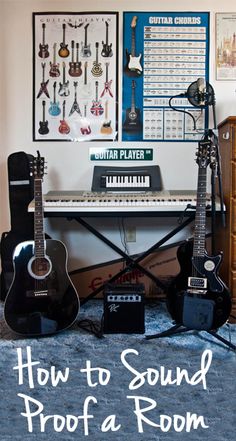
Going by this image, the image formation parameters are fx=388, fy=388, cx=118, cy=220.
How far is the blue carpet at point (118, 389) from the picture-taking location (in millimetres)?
1437

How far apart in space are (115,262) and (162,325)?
75cm

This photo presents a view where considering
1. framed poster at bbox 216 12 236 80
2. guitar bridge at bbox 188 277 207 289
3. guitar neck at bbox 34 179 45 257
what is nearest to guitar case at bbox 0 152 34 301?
guitar neck at bbox 34 179 45 257

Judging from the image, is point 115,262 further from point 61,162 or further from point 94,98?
point 94,98

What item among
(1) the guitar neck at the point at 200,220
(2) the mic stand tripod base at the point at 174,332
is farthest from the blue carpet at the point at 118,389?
(1) the guitar neck at the point at 200,220

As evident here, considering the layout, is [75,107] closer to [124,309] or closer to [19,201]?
[19,201]

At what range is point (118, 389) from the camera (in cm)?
169

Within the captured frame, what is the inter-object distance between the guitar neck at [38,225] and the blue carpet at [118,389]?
51cm

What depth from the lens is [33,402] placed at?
159cm

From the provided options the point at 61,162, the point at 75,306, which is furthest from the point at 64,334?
the point at 61,162

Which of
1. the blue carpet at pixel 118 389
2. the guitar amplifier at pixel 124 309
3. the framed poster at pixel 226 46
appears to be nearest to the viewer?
the blue carpet at pixel 118 389

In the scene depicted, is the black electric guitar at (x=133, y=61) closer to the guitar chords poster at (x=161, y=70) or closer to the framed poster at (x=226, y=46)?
the guitar chords poster at (x=161, y=70)

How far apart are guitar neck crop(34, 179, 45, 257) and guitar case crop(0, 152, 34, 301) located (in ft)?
1.39

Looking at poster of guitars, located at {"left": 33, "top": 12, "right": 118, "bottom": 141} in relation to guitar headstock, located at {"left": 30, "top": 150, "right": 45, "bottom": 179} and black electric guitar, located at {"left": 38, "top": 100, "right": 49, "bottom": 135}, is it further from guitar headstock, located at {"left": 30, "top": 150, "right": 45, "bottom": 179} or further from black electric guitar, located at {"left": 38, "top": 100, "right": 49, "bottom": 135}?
guitar headstock, located at {"left": 30, "top": 150, "right": 45, "bottom": 179}

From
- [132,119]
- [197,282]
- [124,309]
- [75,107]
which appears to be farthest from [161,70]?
[124,309]
